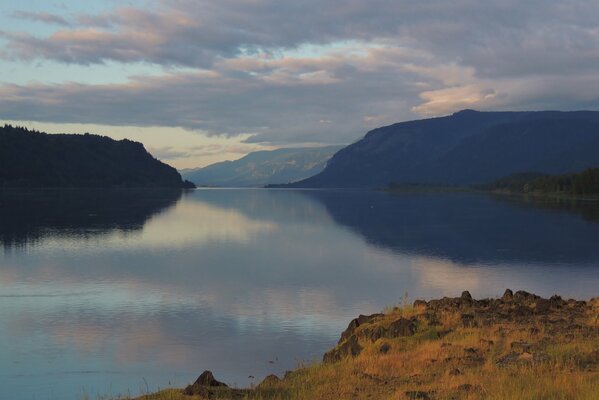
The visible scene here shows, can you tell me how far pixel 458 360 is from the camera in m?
20.0

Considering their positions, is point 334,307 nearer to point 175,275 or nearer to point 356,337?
point 356,337

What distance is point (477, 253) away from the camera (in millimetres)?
73812

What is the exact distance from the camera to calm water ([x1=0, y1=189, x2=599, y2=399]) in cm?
2845

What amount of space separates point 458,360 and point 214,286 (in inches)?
1301

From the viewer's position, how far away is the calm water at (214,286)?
28.5 meters

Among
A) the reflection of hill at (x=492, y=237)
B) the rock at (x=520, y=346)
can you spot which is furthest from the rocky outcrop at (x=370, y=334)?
the reflection of hill at (x=492, y=237)

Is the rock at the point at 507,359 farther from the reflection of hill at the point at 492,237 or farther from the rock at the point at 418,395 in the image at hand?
the reflection of hill at the point at 492,237

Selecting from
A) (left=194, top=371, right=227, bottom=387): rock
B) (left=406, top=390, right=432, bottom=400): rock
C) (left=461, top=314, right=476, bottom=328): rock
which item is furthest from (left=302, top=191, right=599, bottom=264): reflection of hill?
(left=406, top=390, right=432, bottom=400): rock

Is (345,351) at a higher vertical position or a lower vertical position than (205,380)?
lower

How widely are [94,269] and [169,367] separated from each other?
3391 centimetres

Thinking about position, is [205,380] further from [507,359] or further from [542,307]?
[542,307]

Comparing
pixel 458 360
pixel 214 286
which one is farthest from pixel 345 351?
pixel 214 286

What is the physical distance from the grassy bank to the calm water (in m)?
5.55

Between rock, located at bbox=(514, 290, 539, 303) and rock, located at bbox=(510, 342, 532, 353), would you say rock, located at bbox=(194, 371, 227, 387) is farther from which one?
rock, located at bbox=(514, 290, 539, 303)
